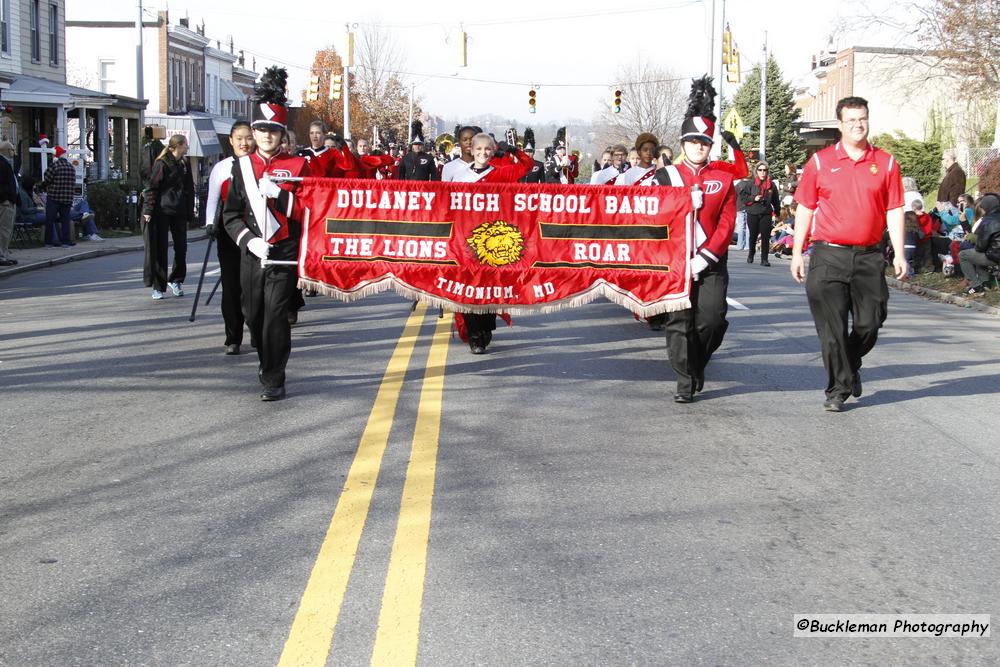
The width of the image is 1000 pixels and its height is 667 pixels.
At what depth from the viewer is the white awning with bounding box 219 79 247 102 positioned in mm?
79525

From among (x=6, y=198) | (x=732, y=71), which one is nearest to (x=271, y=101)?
(x=6, y=198)

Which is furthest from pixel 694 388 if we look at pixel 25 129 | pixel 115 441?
pixel 25 129

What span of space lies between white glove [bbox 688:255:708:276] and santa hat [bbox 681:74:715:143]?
862 millimetres

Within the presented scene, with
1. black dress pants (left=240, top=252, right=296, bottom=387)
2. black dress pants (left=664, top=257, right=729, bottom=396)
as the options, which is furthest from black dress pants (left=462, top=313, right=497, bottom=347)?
black dress pants (left=664, top=257, right=729, bottom=396)

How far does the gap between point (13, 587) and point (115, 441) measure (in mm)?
2735

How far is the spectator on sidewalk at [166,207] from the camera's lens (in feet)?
48.8

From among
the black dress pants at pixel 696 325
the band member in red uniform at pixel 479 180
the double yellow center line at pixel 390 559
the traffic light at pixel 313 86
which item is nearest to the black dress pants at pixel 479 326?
the band member in red uniform at pixel 479 180

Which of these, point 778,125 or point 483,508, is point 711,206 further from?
point 778,125

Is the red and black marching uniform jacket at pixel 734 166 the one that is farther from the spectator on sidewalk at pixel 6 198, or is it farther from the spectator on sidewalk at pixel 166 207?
the spectator on sidewalk at pixel 6 198

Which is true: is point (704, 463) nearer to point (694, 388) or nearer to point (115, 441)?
point (694, 388)

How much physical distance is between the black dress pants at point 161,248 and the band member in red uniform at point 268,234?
19.1ft

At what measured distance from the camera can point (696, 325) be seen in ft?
30.2

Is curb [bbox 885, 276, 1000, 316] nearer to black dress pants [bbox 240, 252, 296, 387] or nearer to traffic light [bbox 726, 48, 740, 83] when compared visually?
black dress pants [bbox 240, 252, 296, 387]

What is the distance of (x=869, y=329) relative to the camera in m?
8.81
